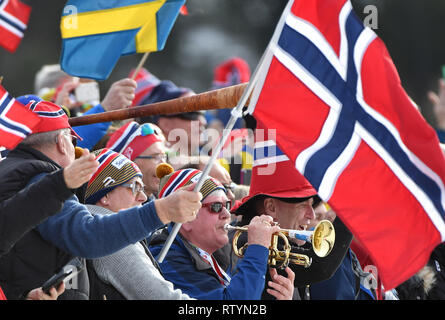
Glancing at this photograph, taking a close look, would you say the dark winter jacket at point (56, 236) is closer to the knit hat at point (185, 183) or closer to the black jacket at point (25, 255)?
the black jacket at point (25, 255)

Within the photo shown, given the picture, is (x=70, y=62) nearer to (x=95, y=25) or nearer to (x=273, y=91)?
(x=95, y=25)

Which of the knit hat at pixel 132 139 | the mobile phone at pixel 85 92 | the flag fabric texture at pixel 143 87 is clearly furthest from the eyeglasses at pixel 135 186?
the flag fabric texture at pixel 143 87

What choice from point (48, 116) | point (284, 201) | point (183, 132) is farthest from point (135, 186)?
point (183, 132)

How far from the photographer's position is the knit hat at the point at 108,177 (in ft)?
17.0

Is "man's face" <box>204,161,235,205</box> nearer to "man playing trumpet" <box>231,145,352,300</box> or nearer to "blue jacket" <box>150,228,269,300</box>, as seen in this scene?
"man playing trumpet" <box>231,145,352,300</box>

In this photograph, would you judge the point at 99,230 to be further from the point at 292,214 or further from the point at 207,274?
the point at 292,214

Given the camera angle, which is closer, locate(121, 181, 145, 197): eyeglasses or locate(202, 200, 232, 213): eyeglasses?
locate(121, 181, 145, 197): eyeglasses

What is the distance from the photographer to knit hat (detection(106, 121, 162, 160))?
6.77 m

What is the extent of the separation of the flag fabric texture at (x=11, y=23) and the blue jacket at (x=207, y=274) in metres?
1.47

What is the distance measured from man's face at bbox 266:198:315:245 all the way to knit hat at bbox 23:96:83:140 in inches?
→ 69.8

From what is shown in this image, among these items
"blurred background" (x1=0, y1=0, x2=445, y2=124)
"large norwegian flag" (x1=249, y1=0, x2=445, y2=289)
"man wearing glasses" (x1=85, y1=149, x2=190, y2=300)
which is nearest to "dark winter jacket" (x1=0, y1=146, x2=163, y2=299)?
"man wearing glasses" (x1=85, y1=149, x2=190, y2=300)

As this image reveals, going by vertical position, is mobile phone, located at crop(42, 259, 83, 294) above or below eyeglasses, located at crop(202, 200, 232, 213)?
above

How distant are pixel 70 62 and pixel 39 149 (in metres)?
1.51

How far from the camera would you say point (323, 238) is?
17.7 ft
